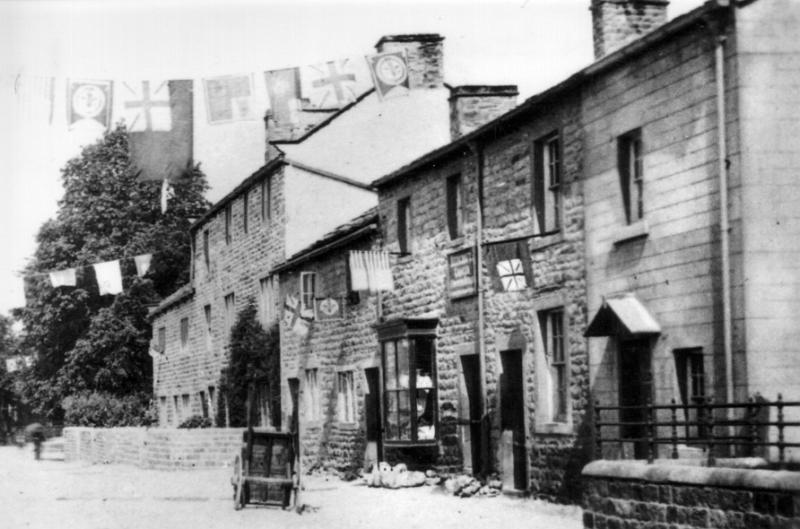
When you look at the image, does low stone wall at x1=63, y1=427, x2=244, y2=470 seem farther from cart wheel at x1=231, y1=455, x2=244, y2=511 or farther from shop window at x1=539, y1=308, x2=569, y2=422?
shop window at x1=539, y1=308, x2=569, y2=422

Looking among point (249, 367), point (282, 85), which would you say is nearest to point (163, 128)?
point (282, 85)

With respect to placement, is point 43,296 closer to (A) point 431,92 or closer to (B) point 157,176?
(A) point 431,92

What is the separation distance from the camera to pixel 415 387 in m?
21.9

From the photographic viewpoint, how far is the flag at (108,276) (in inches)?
1224

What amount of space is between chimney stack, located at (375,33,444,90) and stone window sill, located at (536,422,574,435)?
1255cm

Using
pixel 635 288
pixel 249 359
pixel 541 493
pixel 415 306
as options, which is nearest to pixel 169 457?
pixel 249 359

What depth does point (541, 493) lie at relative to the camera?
17.6 meters

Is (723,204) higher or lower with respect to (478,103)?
lower

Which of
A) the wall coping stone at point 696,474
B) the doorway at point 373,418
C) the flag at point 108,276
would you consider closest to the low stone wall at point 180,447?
the flag at point 108,276

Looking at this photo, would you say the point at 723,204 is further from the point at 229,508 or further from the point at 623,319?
the point at 229,508

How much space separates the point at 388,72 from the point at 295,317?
1037cm

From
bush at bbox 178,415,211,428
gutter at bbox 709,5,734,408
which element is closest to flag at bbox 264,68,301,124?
gutter at bbox 709,5,734,408

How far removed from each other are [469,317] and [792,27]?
8727 millimetres

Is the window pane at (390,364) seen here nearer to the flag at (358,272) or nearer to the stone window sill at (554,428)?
the flag at (358,272)
